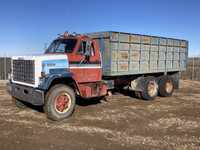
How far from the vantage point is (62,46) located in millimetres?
6902

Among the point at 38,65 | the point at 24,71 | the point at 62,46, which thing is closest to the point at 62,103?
the point at 38,65

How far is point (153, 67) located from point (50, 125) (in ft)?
18.6

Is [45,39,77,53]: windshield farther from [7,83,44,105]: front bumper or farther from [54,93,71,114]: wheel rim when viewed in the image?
[7,83,44,105]: front bumper

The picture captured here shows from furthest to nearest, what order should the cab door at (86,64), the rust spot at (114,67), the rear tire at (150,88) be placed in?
the rear tire at (150,88) → the rust spot at (114,67) → the cab door at (86,64)

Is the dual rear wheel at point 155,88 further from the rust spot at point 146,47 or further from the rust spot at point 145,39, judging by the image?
the rust spot at point 145,39

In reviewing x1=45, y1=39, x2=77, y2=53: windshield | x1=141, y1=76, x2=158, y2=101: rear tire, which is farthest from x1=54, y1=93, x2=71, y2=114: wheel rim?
x1=141, y1=76, x2=158, y2=101: rear tire

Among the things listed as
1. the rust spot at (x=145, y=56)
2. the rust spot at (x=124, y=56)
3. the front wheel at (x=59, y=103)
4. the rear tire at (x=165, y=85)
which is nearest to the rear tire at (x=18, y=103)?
the front wheel at (x=59, y=103)

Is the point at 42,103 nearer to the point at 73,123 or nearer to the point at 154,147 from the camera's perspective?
the point at 73,123

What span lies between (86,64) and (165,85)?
5085mm

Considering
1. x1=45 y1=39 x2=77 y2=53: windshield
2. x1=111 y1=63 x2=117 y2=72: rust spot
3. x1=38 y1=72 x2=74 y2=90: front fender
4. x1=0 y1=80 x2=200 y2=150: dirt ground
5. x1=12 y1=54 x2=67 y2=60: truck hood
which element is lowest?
x1=0 y1=80 x2=200 y2=150: dirt ground

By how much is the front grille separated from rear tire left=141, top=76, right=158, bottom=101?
517 cm

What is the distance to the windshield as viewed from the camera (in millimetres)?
6686

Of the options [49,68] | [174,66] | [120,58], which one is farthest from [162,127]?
[174,66]

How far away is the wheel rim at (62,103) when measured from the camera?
601 centimetres
